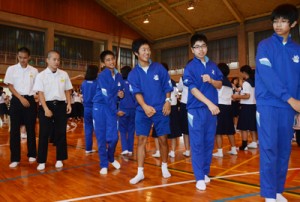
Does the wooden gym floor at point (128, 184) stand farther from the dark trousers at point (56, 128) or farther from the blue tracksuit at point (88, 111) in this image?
the blue tracksuit at point (88, 111)

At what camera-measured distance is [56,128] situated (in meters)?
4.12

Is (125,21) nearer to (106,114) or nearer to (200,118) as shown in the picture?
(106,114)

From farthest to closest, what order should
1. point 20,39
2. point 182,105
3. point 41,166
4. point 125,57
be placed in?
point 125,57 → point 20,39 → point 182,105 → point 41,166

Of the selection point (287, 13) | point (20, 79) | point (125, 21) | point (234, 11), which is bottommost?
point (20, 79)

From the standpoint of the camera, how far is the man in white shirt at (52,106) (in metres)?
4.01

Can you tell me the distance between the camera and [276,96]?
2.11 metres

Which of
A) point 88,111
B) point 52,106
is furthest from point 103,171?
point 88,111

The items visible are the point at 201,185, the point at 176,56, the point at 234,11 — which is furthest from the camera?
the point at 176,56

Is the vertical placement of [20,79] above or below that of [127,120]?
above

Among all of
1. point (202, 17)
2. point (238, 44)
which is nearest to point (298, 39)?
point (238, 44)

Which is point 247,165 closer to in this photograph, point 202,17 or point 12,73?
point 12,73

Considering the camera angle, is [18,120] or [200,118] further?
[18,120]

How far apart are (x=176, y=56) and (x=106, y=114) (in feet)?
66.1

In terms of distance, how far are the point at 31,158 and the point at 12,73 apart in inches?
55.8
